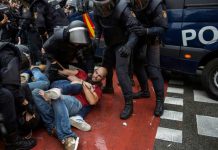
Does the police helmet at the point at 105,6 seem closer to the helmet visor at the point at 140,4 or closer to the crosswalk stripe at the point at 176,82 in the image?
the helmet visor at the point at 140,4

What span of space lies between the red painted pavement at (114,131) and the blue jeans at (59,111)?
173mm

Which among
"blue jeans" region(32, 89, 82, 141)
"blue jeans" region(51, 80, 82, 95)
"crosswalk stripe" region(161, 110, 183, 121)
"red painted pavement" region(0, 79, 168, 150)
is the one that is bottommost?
"red painted pavement" region(0, 79, 168, 150)

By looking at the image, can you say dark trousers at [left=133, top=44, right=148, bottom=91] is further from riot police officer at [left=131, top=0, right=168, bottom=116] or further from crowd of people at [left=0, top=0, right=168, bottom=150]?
riot police officer at [left=131, top=0, right=168, bottom=116]

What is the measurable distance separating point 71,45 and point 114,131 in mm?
1222

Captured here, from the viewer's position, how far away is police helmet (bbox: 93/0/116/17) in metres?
3.47

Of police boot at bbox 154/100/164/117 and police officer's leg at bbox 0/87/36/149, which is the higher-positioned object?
police officer's leg at bbox 0/87/36/149

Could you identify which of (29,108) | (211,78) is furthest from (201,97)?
(29,108)

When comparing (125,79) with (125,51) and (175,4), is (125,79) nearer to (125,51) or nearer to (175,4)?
(125,51)

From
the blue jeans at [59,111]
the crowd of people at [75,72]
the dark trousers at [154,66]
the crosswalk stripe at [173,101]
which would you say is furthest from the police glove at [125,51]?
the crosswalk stripe at [173,101]

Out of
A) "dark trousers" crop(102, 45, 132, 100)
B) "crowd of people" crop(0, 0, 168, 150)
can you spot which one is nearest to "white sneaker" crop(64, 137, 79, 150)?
"crowd of people" crop(0, 0, 168, 150)

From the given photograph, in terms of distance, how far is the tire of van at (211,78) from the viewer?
4305mm

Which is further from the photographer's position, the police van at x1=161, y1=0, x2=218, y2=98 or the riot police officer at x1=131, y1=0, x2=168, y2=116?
the police van at x1=161, y1=0, x2=218, y2=98

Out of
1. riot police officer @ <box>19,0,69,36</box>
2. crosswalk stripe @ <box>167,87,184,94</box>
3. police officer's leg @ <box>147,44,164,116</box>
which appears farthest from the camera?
riot police officer @ <box>19,0,69,36</box>

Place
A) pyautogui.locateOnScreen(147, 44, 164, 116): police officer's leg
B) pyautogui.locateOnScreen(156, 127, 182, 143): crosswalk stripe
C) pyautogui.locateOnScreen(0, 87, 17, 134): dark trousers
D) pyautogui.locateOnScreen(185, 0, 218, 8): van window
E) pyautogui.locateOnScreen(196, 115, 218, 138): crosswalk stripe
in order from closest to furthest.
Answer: pyautogui.locateOnScreen(0, 87, 17, 134): dark trousers
pyautogui.locateOnScreen(156, 127, 182, 143): crosswalk stripe
pyautogui.locateOnScreen(196, 115, 218, 138): crosswalk stripe
pyautogui.locateOnScreen(147, 44, 164, 116): police officer's leg
pyautogui.locateOnScreen(185, 0, 218, 8): van window
